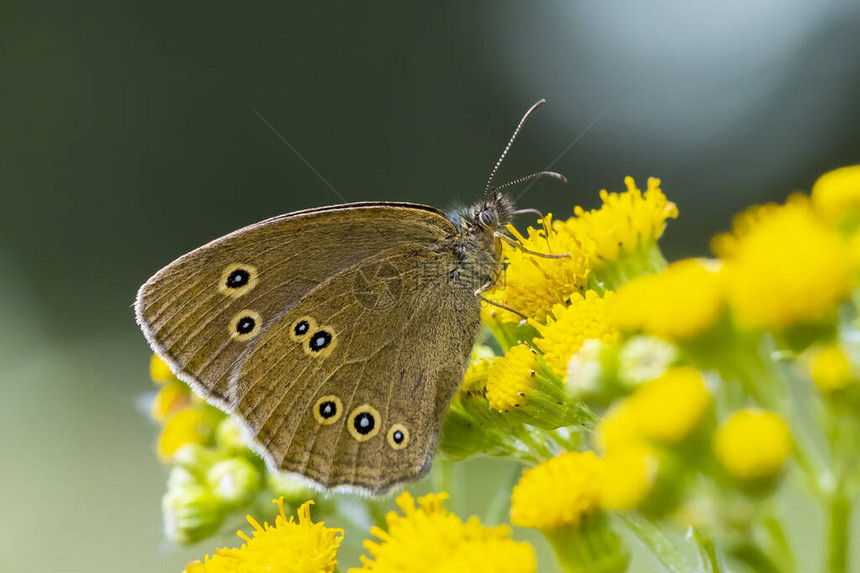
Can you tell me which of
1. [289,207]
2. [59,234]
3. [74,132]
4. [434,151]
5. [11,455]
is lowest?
[11,455]

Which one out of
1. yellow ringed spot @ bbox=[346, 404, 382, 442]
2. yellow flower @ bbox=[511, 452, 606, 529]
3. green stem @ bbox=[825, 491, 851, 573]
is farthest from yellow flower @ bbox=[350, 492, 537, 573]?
yellow ringed spot @ bbox=[346, 404, 382, 442]

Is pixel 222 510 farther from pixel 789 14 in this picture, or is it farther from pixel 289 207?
pixel 789 14

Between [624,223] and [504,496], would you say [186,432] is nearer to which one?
[504,496]

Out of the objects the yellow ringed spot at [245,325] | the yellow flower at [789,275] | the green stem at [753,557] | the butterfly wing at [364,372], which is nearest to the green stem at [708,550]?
the green stem at [753,557]

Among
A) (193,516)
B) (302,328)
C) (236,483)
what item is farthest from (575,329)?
(193,516)

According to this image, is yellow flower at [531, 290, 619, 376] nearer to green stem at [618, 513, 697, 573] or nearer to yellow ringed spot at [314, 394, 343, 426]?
green stem at [618, 513, 697, 573]

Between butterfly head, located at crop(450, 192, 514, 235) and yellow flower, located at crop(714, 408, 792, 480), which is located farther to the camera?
butterfly head, located at crop(450, 192, 514, 235)

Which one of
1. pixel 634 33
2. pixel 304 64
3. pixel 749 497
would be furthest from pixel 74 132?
pixel 749 497
